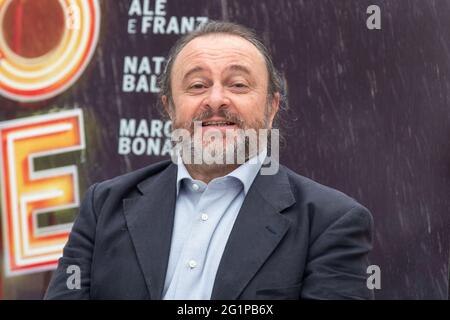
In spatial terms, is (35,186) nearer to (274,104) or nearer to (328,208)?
(274,104)

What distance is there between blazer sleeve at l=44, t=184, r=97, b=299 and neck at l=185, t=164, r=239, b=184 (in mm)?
385

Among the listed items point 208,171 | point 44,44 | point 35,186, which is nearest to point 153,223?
point 208,171

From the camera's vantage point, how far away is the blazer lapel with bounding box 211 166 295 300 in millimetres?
2115

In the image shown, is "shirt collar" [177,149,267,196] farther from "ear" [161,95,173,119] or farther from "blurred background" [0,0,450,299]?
"blurred background" [0,0,450,299]

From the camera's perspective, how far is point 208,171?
2.44 meters

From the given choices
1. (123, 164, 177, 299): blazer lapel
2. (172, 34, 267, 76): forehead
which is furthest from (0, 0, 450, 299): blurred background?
(123, 164, 177, 299): blazer lapel

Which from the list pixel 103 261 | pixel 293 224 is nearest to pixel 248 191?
pixel 293 224

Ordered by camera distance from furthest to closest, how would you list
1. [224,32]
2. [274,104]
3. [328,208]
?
[274,104], [224,32], [328,208]

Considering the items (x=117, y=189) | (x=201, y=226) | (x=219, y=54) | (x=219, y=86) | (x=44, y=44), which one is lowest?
(x=201, y=226)

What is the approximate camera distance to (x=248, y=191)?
2342 mm

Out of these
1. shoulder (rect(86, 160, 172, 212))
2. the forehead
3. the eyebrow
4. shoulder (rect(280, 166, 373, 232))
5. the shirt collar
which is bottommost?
shoulder (rect(280, 166, 373, 232))

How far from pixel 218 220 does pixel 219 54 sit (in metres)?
0.60

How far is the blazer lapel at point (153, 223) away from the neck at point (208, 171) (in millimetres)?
76

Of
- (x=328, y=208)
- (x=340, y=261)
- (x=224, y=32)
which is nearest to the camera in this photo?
(x=340, y=261)
